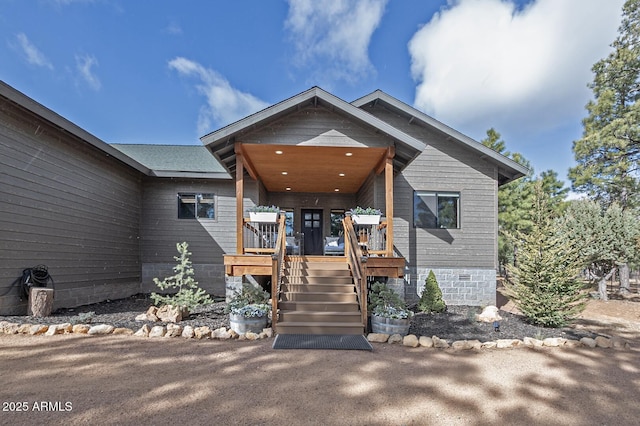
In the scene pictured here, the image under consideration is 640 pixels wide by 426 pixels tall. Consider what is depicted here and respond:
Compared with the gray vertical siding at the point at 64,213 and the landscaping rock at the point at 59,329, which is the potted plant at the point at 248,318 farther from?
the gray vertical siding at the point at 64,213

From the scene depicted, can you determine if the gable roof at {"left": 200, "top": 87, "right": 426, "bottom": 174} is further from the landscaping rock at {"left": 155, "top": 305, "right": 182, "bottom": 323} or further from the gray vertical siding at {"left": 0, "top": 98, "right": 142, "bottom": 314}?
the landscaping rock at {"left": 155, "top": 305, "right": 182, "bottom": 323}

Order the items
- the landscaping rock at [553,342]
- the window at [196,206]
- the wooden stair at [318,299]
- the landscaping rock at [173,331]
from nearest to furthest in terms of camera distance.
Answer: the landscaping rock at [553,342], the landscaping rock at [173,331], the wooden stair at [318,299], the window at [196,206]

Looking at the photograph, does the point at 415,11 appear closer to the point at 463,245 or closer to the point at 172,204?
the point at 463,245

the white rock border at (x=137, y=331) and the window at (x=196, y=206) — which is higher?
the window at (x=196, y=206)

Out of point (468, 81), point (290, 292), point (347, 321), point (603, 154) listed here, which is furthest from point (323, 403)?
point (603, 154)

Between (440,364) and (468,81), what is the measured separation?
1573 centimetres

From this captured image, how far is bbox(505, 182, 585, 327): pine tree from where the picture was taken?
618 cm

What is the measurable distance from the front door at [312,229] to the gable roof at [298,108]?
5210 millimetres

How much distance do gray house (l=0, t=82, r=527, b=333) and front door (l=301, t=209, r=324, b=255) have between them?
52mm

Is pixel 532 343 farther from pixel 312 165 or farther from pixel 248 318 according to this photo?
pixel 312 165

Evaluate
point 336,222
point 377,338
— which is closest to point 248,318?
point 377,338

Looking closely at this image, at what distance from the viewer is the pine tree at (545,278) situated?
20.3ft

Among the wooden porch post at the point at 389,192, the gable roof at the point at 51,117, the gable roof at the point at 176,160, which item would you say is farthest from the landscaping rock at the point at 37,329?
the wooden porch post at the point at 389,192

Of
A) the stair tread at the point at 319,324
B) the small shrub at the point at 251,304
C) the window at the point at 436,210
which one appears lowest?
the stair tread at the point at 319,324
